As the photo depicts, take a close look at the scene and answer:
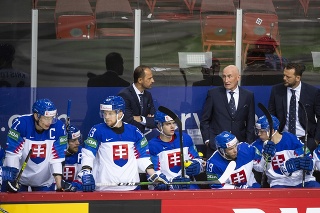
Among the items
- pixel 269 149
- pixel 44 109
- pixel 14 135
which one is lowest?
pixel 269 149

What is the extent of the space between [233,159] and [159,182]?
119 cm

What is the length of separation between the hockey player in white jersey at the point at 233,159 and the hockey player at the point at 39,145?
4.73ft

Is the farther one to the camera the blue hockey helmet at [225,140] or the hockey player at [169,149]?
the hockey player at [169,149]

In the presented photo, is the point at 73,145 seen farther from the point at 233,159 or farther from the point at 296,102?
the point at 296,102

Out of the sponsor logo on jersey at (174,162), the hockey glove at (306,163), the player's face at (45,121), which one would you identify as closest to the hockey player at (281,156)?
the hockey glove at (306,163)

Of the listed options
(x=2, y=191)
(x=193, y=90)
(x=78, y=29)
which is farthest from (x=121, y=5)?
(x=2, y=191)

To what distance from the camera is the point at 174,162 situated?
392 inches

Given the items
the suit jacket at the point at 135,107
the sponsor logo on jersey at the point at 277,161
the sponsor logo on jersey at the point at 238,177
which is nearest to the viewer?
the sponsor logo on jersey at the point at 238,177

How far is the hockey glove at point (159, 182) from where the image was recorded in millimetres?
8734

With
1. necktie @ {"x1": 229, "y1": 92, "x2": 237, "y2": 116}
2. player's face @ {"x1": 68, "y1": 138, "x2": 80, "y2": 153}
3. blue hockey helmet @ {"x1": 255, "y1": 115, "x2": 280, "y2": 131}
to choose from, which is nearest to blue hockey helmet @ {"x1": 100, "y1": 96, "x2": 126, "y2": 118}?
player's face @ {"x1": 68, "y1": 138, "x2": 80, "y2": 153}

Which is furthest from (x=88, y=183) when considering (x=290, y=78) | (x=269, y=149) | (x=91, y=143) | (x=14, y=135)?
(x=290, y=78)

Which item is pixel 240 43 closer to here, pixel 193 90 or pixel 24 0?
pixel 193 90

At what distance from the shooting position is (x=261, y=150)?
10094 millimetres

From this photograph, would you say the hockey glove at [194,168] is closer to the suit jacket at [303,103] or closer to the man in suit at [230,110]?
the man in suit at [230,110]
